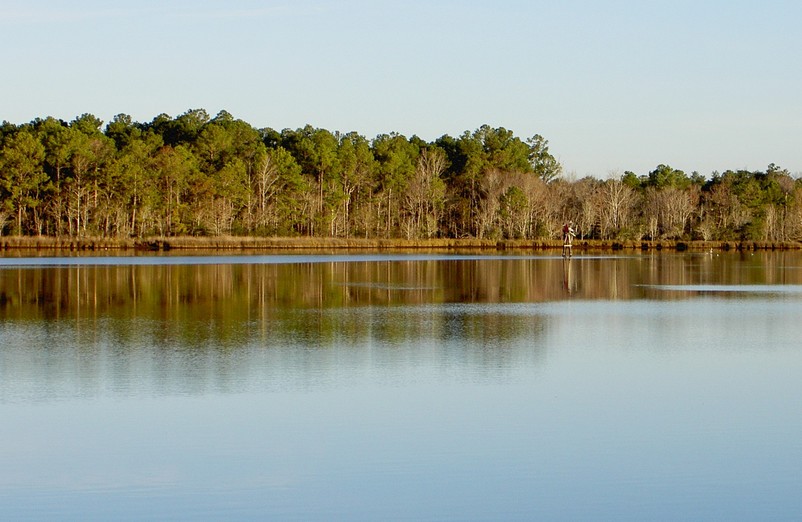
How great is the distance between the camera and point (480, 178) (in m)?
109

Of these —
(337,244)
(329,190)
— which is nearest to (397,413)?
(337,244)

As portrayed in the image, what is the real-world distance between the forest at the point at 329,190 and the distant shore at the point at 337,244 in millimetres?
3460

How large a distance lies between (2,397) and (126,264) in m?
37.8

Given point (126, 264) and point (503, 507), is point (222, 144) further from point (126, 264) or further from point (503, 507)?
point (503, 507)

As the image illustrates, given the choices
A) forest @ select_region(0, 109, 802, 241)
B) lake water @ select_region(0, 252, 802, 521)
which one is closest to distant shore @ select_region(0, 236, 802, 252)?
forest @ select_region(0, 109, 802, 241)

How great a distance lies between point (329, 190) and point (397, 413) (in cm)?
8447

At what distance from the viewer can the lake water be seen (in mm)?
9211

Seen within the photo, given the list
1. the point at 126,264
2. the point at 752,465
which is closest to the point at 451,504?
the point at 752,465

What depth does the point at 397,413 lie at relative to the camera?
41.7ft

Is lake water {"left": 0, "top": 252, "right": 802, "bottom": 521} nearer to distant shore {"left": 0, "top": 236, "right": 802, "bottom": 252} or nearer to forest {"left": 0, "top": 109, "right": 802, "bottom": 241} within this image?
distant shore {"left": 0, "top": 236, "right": 802, "bottom": 252}

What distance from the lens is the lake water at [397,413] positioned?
30.2ft

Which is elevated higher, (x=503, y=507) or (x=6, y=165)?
(x=6, y=165)

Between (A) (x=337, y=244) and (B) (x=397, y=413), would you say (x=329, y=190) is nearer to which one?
(A) (x=337, y=244)

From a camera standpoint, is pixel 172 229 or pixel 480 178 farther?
pixel 480 178
